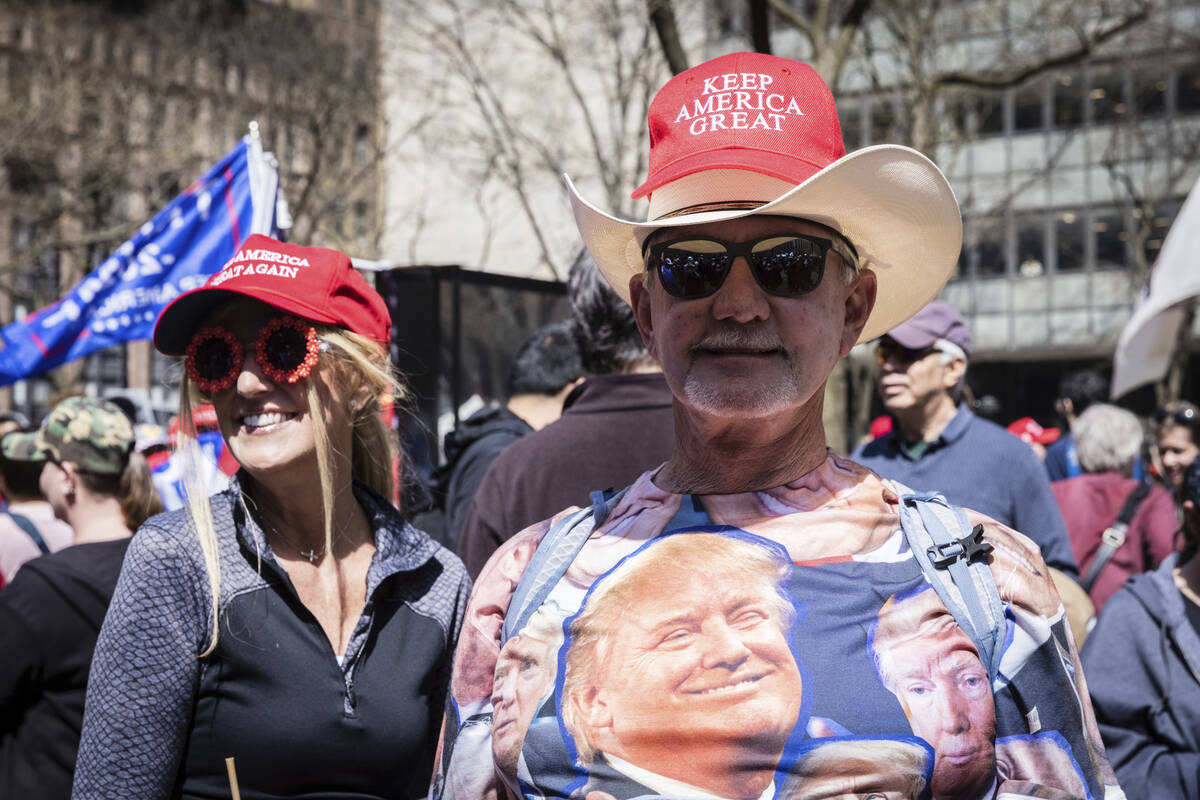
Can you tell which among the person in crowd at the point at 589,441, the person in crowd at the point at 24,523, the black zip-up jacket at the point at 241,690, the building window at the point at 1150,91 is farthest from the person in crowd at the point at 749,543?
the building window at the point at 1150,91

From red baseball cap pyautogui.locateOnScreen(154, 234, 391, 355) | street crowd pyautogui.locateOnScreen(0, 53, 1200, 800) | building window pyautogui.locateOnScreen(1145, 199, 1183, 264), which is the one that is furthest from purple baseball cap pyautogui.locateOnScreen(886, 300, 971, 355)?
building window pyautogui.locateOnScreen(1145, 199, 1183, 264)

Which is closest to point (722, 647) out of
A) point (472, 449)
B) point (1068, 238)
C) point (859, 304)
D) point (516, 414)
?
point (859, 304)

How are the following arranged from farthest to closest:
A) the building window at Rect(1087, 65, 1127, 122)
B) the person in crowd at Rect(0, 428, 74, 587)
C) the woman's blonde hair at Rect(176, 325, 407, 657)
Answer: the building window at Rect(1087, 65, 1127, 122), the person in crowd at Rect(0, 428, 74, 587), the woman's blonde hair at Rect(176, 325, 407, 657)

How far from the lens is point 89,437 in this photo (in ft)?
12.6

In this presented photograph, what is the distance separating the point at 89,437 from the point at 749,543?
267cm

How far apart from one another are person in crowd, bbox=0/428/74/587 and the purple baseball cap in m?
3.38

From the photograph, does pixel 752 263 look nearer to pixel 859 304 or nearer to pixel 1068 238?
pixel 859 304

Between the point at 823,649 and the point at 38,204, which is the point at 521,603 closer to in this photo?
the point at 823,649

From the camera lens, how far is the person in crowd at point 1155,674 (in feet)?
10.6

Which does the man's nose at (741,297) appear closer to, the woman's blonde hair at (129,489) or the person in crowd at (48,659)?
the person in crowd at (48,659)

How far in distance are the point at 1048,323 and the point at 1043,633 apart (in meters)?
31.0

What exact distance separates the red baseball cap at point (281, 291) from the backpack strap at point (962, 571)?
1.44 meters

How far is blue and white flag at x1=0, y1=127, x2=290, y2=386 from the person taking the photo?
608 centimetres

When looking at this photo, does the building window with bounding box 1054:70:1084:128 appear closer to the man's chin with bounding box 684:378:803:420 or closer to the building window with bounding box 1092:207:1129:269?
the building window with bounding box 1092:207:1129:269
